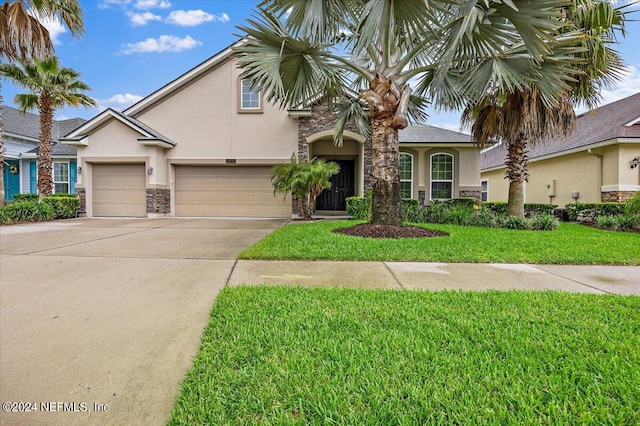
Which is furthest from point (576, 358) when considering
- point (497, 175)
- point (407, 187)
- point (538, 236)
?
point (497, 175)

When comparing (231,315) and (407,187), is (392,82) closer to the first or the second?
(231,315)

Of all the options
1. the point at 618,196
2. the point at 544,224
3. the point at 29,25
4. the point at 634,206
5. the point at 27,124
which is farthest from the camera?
the point at 27,124

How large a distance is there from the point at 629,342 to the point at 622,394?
0.87 meters

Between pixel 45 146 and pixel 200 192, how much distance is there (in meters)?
6.68

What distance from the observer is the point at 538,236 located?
7480mm

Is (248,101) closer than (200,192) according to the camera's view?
Yes

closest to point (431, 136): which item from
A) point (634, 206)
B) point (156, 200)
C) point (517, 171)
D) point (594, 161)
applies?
point (517, 171)

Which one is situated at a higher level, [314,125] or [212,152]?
[314,125]

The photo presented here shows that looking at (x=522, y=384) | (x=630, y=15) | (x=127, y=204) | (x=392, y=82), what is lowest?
(x=522, y=384)

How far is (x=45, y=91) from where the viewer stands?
12945mm

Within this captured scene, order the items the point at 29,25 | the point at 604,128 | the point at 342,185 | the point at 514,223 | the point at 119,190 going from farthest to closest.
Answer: the point at 342,185 → the point at 119,190 → the point at 604,128 → the point at 29,25 → the point at 514,223

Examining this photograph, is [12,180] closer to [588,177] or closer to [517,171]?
[517,171]

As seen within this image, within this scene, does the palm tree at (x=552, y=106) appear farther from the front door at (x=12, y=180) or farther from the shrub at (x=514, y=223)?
the front door at (x=12, y=180)

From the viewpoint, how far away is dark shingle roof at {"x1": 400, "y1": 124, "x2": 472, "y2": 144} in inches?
521
